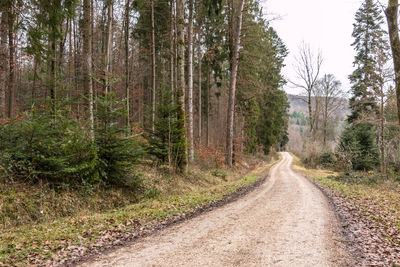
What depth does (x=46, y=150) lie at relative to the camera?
638 centimetres

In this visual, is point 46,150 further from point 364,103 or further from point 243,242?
point 364,103

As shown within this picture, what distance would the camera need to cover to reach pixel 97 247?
4328 millimetres

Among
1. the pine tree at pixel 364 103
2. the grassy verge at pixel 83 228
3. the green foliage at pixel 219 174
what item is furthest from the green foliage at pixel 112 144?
the pine tree at pixel 364 103

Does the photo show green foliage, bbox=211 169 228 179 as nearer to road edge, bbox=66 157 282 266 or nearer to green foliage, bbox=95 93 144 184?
road edge, bbox=66 157 282 266

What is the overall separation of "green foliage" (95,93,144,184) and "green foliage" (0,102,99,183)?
0.36 metres

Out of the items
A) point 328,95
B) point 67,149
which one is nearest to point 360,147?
point 328,95

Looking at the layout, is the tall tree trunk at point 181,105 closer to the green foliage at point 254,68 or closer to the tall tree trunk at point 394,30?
the green foliage at point 254,68

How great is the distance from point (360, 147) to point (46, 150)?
24.9m

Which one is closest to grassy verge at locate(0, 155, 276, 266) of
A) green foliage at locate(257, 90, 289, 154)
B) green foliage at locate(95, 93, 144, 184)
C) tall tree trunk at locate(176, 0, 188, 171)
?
green foliage at locate(95, 93, 144, 184)

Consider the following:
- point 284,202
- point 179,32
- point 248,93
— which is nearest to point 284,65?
point 248,93

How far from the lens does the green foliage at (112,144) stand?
723cm

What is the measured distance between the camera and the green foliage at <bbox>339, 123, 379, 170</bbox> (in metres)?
21.4

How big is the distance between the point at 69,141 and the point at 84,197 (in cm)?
178

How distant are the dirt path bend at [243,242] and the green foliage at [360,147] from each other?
1798 centimetres
